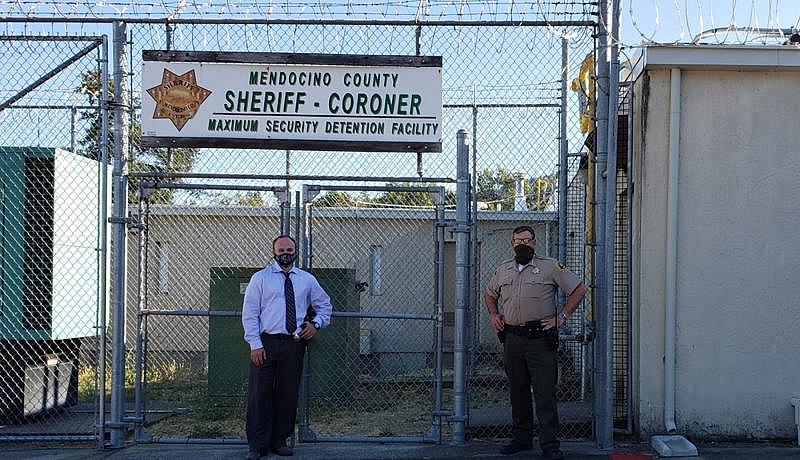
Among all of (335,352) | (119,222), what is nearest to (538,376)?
(335,352)

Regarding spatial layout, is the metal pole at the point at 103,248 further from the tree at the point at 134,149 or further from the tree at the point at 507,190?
the tree at the point at 507,190

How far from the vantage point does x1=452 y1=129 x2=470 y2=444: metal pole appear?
7.45 meters

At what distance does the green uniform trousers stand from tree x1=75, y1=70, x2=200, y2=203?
3.41 meters

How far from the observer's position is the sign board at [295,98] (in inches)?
299

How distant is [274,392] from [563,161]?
3582 mm

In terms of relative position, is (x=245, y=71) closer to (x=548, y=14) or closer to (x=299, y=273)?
(x=299, y=273)

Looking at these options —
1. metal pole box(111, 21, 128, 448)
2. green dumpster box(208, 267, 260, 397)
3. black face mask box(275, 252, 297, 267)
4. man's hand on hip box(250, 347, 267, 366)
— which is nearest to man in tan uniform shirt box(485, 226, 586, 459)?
black face mask box(275, 252, 297, 267)

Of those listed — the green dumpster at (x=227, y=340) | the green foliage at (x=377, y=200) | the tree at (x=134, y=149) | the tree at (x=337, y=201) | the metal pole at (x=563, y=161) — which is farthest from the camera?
the green foliage at (x=377, y=200)

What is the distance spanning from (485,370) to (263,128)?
5.80 metres

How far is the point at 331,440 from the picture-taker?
7754mm

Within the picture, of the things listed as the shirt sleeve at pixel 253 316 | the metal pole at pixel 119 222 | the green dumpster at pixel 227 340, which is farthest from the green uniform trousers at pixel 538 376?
the green dumpster at pixel 227 340

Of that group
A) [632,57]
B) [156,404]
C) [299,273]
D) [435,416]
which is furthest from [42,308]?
[632,57]

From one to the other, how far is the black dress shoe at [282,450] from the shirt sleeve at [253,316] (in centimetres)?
87

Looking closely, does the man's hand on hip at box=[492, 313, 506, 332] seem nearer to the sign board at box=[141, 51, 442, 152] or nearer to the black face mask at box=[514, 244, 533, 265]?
the black face mask at box=[514, 244, 533, 265]
